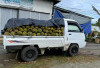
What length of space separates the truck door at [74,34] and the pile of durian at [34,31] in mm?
593

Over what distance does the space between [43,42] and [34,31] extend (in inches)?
28.8

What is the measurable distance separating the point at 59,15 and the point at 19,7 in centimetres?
480

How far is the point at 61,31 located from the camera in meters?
7.45

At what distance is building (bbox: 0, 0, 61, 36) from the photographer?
12547 mm

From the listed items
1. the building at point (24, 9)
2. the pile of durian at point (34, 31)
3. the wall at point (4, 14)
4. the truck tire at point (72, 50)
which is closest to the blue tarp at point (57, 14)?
the building at point (24, 9)

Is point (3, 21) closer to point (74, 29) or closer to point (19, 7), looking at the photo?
point (19, 7)

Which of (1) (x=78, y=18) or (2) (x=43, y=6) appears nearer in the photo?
(2) (x=43, y=6)

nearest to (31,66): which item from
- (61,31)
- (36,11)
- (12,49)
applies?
(12,49)

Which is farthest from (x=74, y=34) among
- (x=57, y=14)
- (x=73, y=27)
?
(x=57, y=14)

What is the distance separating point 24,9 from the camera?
44.0 ft

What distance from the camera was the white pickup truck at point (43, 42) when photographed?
6207mm

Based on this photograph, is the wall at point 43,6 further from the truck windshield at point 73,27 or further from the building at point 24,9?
the truck windshield at point 73,27

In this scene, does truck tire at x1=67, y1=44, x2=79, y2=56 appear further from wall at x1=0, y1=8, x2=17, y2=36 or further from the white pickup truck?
wall at x1=0, y1=8, x2=17, y2=36

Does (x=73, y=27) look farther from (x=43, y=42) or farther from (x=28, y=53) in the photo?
(x=28, y=53)
